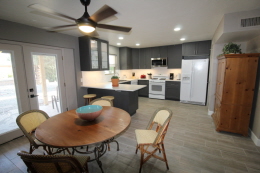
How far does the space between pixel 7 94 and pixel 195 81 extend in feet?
17.9

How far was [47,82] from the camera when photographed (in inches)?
125

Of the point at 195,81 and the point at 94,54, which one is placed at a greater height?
the point at 94,54

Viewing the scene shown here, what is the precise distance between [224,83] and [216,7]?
146 centimetres

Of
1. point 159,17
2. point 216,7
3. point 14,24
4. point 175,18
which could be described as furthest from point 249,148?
point 14,24

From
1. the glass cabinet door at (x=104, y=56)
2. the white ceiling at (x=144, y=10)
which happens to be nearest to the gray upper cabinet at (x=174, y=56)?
the white ceiling at (x=144, y=10)

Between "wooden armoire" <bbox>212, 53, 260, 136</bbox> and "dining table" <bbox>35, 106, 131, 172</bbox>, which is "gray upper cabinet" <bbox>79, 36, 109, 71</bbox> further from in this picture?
"wooden armoire" <bbox>212, 53, 260, 136</bbox>

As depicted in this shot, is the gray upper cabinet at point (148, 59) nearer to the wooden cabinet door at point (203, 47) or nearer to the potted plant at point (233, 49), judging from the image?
the wooden cabinet door at point (203, 47)

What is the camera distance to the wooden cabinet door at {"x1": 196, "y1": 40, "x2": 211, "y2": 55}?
4.47 metres

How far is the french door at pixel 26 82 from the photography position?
8.21ft

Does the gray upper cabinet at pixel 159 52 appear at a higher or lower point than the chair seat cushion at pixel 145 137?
higher

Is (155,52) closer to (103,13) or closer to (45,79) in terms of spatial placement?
(45,79)

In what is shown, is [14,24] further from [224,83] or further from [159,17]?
[224,83]

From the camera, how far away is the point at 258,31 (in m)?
2.25

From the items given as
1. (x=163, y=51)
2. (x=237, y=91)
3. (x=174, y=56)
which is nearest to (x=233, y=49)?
(x=237, y=91)
